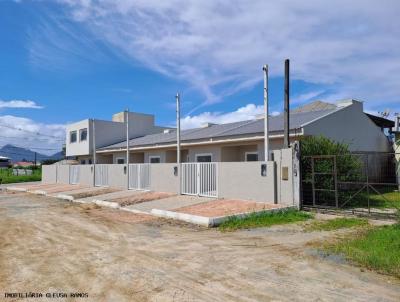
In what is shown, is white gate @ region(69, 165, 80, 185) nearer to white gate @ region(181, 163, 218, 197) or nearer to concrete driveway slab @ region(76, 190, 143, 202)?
concrete driveway slab @ region(76, 190, 143, 202)

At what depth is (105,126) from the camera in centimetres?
3706

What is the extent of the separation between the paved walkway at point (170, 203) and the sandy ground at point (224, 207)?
77 cm

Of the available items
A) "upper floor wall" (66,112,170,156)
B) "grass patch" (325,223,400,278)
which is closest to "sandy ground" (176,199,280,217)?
"grass patch" (325,223,400,278)

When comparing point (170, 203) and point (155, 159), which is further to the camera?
point (155, 159)

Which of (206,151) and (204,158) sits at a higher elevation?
(206,151)

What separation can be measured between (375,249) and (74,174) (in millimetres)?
27173

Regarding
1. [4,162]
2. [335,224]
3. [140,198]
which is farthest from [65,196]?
[4,162]

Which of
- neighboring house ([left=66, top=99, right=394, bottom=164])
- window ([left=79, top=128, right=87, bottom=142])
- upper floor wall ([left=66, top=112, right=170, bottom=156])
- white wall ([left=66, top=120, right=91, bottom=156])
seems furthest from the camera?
window ([left=79, top=128, right=87, bottom=142])

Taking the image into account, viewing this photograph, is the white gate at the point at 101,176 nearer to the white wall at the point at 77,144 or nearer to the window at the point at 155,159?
the window at the point at 155,159

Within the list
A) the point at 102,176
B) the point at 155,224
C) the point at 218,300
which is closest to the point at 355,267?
the point at 218,300

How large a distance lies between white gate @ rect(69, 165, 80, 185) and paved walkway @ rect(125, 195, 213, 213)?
1515 cm

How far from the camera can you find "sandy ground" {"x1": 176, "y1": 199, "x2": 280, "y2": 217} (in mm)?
13168

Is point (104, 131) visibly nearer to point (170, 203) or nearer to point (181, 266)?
point (170, 203)

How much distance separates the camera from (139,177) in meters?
22.1
